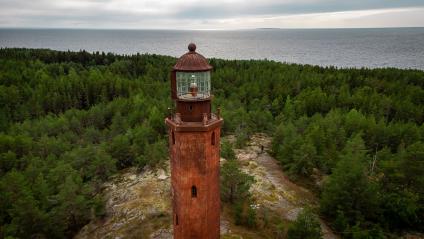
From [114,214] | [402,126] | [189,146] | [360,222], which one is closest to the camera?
[189,146]

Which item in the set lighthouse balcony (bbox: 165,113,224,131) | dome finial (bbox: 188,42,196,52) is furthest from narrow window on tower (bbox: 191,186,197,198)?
dome finial (bbox: 188,42,196,52)

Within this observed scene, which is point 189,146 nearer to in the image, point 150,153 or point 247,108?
point 150,153

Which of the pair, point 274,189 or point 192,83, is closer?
point 192,83

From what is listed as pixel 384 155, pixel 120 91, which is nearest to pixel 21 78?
pixel 120 91

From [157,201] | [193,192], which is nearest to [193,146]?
[193,192]

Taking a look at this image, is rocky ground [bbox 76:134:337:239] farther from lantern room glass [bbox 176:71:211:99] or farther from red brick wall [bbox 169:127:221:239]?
lantern room glass [bbox 176:71:211:99]

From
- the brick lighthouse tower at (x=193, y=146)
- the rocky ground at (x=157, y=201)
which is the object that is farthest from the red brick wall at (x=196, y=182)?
the rocky ground at (x=157, y=201)

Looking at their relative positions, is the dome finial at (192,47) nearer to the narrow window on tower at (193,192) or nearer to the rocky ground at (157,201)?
the narrow window on tower at (193,192)

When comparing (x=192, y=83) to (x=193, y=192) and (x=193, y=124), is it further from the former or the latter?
(x=193, y=192)
